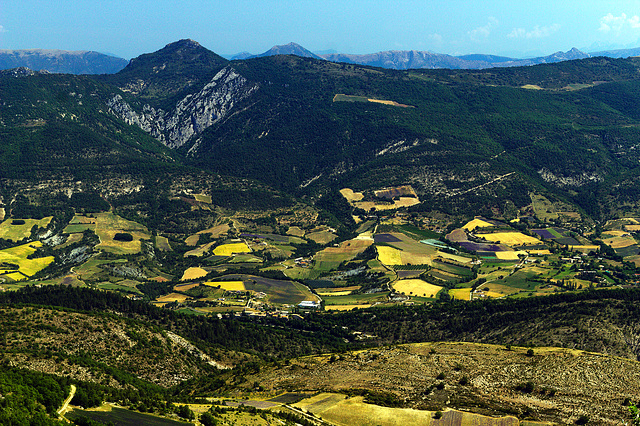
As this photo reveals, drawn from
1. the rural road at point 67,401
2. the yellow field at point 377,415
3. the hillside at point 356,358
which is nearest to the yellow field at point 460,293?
the hillside at point 356,358

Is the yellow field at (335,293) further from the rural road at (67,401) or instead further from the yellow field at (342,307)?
the rural road at (67,401)

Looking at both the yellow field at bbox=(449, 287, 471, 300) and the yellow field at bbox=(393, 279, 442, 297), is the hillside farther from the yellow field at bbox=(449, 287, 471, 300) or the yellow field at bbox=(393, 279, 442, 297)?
the yellow field at bbox=(393, 279, 442, 297)

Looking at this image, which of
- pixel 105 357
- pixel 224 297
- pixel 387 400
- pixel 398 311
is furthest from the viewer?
pixel 224 297

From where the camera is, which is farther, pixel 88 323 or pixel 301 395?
pixel 88 323

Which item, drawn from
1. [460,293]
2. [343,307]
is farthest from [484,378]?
[460,293]

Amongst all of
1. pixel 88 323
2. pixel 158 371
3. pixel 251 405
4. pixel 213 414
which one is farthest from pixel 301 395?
pixel 88 323

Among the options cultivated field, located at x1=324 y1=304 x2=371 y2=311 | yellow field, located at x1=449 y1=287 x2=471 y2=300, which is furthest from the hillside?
yellow field, located at x1=449 y1=287 x2=471 y2=300

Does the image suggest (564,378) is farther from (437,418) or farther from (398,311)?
(398,311)
